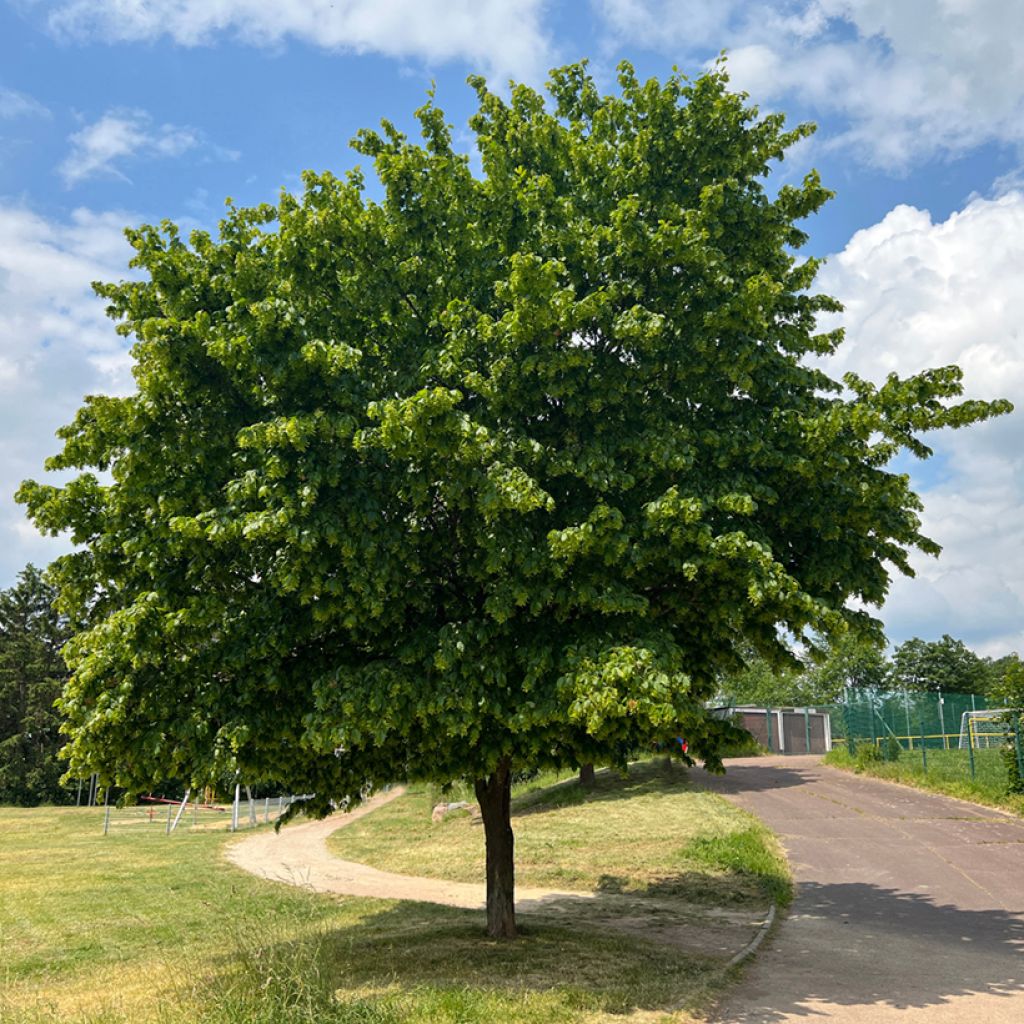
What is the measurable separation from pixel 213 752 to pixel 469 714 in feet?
8.62

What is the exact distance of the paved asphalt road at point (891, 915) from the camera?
353 inches

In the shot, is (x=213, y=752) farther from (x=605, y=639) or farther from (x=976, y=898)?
(x=976, y=898)

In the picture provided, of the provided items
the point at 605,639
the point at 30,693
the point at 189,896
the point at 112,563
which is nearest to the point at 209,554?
the point at 112,563

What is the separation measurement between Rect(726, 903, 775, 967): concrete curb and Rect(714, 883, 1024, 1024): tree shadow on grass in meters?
0.19

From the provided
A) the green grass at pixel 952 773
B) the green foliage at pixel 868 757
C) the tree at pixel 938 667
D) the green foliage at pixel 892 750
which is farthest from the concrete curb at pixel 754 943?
the tree at pixel 938 667

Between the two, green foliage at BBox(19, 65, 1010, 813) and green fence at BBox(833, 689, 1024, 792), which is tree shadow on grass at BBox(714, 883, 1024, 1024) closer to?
green foliage at BBox(19, 65, 1010, 813)

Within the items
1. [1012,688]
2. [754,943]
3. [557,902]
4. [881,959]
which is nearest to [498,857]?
[754,943]

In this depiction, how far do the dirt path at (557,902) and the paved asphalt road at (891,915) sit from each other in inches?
29.9

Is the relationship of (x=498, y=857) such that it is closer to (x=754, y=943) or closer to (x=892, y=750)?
(x=754, y=943)

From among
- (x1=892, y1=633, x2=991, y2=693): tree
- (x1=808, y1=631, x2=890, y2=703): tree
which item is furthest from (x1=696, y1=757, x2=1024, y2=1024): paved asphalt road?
(x1=892, y1=633, x2=991, y2=693): tree

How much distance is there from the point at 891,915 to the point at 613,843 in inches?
285

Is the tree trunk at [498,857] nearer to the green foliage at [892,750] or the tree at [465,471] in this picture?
the tree at [465,471]

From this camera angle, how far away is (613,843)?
64.5 ft

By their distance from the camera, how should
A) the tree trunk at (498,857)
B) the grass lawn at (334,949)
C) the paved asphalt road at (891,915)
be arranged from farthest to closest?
1. the tree trunk at (498,857)
2. the paved asphalt road at (891,915)
3. the grass lawn at (334,949)
